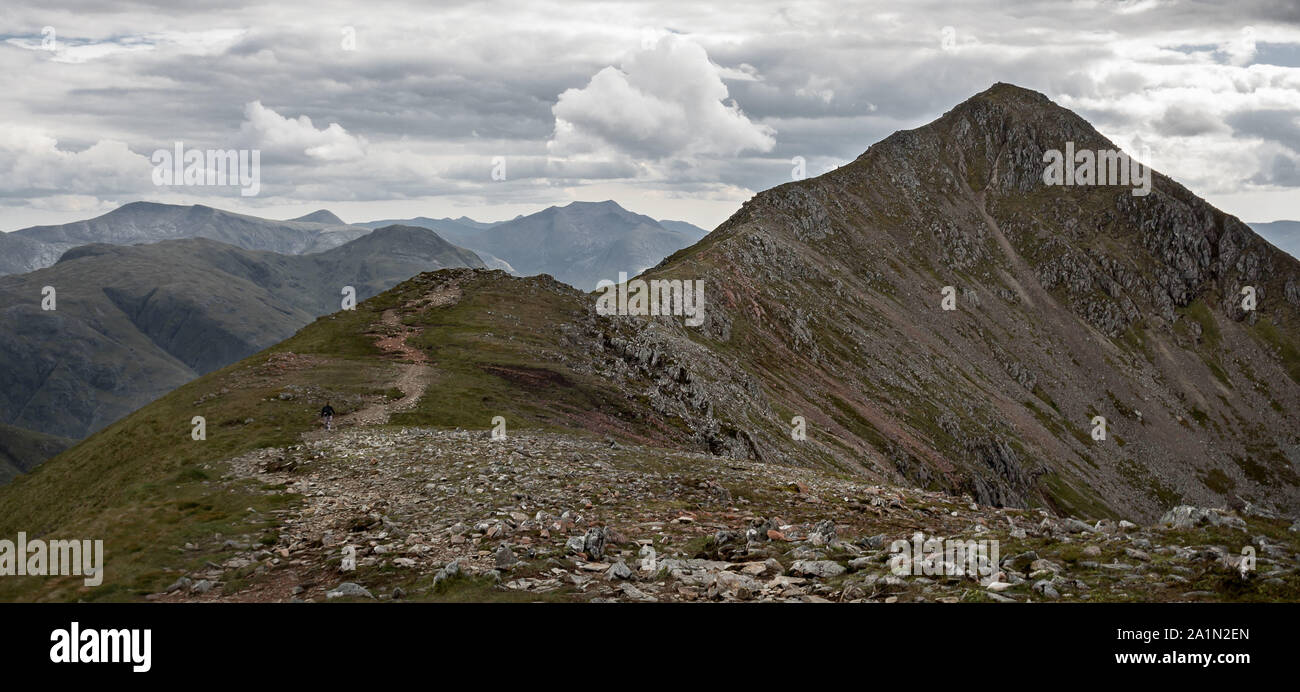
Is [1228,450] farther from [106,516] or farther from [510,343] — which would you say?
[106,516]

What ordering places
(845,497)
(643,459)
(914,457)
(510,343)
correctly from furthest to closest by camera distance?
(914,457), (510,343), (643,459), (845,497)

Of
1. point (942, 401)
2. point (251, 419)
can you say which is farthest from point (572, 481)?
point (942, 401)

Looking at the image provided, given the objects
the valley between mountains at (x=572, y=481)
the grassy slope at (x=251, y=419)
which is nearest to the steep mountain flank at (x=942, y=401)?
Answer: the valley between mountains at (x=572, y=481)

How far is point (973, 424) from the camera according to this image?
14038cm

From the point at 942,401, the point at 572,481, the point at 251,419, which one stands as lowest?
the point at 942,401

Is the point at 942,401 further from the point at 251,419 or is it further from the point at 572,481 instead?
the point at 251,419

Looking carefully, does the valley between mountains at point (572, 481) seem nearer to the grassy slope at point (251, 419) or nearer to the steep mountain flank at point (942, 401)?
the grassy slope at point (251, 419)

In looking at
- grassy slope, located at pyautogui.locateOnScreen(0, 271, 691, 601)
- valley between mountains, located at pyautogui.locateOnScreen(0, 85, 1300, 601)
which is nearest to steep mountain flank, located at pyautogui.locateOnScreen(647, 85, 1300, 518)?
valley between mountains, located at pyautogui.locateOnScreen(0, 85, 1300, 601)

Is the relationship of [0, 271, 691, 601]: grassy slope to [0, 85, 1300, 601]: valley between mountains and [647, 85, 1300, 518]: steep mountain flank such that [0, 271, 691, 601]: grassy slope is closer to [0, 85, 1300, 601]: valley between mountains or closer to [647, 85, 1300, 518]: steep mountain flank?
[0, 85, 1300, 601]: valley between mountains

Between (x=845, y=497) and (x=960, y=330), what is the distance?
173558mm

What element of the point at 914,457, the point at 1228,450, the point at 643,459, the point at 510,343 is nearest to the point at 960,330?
the point at 1228,450

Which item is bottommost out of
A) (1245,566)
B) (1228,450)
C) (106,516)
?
(1228,450)

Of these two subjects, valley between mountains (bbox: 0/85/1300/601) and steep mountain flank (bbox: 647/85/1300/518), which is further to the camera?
steep mountain flank (bbox: 647/85/1300/518)
